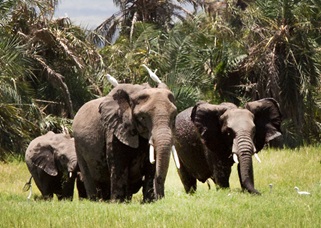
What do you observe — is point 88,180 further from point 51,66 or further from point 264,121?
point 51,66

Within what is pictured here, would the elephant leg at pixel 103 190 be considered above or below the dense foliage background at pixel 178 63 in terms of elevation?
below

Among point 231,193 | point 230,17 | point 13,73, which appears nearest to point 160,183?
point 231,193

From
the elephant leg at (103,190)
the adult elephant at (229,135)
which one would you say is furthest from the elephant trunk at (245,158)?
the elephant leg at (103,190)

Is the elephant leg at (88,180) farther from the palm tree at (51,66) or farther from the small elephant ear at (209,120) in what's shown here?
the palm tree at (51,66)

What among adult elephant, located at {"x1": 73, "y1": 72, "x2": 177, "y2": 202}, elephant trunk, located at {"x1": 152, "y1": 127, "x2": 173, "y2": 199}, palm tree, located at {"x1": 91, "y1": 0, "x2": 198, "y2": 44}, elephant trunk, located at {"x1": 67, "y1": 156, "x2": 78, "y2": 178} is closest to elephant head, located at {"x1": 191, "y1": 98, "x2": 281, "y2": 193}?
adult elephant, located at {"x1": 73, "y1": 72, "x2": 177, "y2": 202}

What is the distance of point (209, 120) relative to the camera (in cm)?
1511

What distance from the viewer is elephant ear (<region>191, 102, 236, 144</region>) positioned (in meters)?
14.9

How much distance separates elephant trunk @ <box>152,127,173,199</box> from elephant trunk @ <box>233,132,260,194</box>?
1903mm

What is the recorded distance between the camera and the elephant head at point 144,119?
38.9ft

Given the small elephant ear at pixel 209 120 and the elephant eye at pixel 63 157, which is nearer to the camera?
the small elephant ear at pixel 209 120

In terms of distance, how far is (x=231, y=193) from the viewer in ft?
44.2

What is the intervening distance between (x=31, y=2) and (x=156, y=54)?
6587 millimetres

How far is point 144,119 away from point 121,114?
0.65 meters

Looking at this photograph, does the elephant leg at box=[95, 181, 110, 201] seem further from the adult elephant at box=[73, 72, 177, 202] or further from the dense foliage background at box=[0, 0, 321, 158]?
the dense foliage background at box=[0, 0, 321, 158]
